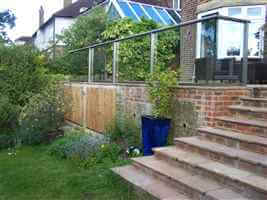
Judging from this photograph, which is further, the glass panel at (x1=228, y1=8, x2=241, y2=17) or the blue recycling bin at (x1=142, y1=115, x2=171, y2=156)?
the glass panel at (x1=228, y1=8, x2=241, y2=17)

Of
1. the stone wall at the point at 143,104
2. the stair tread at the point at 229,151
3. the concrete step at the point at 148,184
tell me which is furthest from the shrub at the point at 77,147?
the stair tread at the point at 229,151

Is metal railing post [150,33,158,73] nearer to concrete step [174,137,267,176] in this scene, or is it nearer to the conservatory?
concrete step [174,137,267,176]

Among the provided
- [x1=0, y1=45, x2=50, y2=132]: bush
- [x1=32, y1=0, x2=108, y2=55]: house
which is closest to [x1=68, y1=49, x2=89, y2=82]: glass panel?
[x1=0, y1=45, x2=50, y2=132]: bush

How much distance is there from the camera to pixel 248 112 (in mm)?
5211

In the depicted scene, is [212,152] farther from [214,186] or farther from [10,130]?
[10,130]

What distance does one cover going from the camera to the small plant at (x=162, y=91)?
6207 mm

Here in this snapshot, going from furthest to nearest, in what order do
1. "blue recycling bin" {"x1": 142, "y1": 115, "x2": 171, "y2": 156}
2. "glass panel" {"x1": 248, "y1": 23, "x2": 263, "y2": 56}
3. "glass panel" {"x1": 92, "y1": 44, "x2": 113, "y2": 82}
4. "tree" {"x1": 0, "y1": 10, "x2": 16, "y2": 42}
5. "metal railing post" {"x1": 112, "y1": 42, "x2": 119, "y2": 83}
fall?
"tree" {"x1": 0, "y1": 10, "x2": 16, "y2": 42}
"glass panel" {"x1": 92, "y1": 44, "x2": 113, "y2": 82}
"metal railing post" {"x1": 112, "y1": 42, "x2": 119, "y2": 83}
"glass panel" {"x1": 248, "y1": 23, "x2": 263, "y2": 56}
"blue recycling bin" {"x1": 142, "y1": 115, "x2": 171, "y2": 156}

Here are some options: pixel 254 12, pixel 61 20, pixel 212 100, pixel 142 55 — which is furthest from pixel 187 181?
pixel 61 20

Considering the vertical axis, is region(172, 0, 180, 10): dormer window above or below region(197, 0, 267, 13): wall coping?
above

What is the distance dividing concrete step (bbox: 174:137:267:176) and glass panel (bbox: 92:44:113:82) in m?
3.86

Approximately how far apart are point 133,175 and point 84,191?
0.76m

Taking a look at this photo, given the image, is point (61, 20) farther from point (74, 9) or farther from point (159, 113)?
point (159, 113)

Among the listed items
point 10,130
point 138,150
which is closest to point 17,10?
point 10,130

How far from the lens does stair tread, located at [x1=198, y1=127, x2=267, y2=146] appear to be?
4506 millimetres
